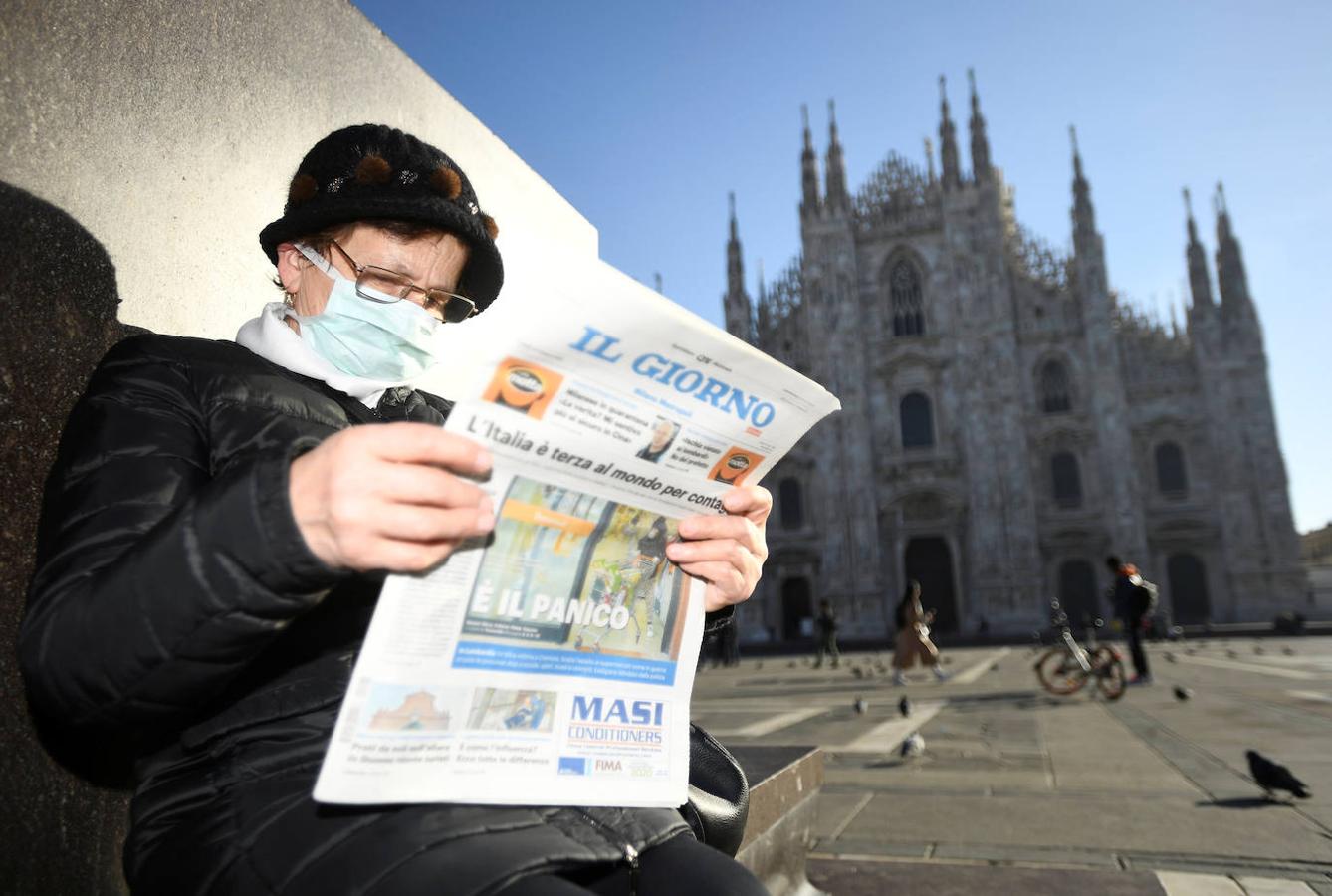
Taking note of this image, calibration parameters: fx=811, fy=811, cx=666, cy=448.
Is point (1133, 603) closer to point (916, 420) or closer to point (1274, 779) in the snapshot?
point (1274, 779)

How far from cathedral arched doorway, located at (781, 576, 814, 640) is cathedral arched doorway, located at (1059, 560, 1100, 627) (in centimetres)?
731

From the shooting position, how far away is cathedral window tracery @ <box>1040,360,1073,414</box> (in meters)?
24.7

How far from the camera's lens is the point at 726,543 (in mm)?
1106

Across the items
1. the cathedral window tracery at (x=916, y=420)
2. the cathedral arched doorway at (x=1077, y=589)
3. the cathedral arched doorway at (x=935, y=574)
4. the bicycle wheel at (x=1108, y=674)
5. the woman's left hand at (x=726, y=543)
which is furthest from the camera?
the cathedral window tracery at (x=916, y=420)

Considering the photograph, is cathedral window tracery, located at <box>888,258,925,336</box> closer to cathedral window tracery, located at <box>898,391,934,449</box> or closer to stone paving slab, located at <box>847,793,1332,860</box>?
cathedral window tracery, located at <box>898,391,934,449</box>

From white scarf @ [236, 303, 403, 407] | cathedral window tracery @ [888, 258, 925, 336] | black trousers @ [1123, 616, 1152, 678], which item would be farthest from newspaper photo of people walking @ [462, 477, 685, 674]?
cathedral window tracery @ [888, 258, 925, 336]

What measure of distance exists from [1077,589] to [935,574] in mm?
3912

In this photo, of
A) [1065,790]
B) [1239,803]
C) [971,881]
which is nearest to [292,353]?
[971,881]

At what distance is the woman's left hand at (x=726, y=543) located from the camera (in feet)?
3.53

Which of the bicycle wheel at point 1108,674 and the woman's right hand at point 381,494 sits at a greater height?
the woman's right hand at point 381,494

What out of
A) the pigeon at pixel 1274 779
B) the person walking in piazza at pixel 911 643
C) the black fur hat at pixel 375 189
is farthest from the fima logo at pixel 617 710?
the person walking in piazza at pixel 911 643

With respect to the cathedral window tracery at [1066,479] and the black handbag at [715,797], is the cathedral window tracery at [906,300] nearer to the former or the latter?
the cathedral window tracery at [1066,479]

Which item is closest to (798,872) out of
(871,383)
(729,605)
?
(729,605)

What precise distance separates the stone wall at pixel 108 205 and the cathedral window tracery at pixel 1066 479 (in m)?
25.5
